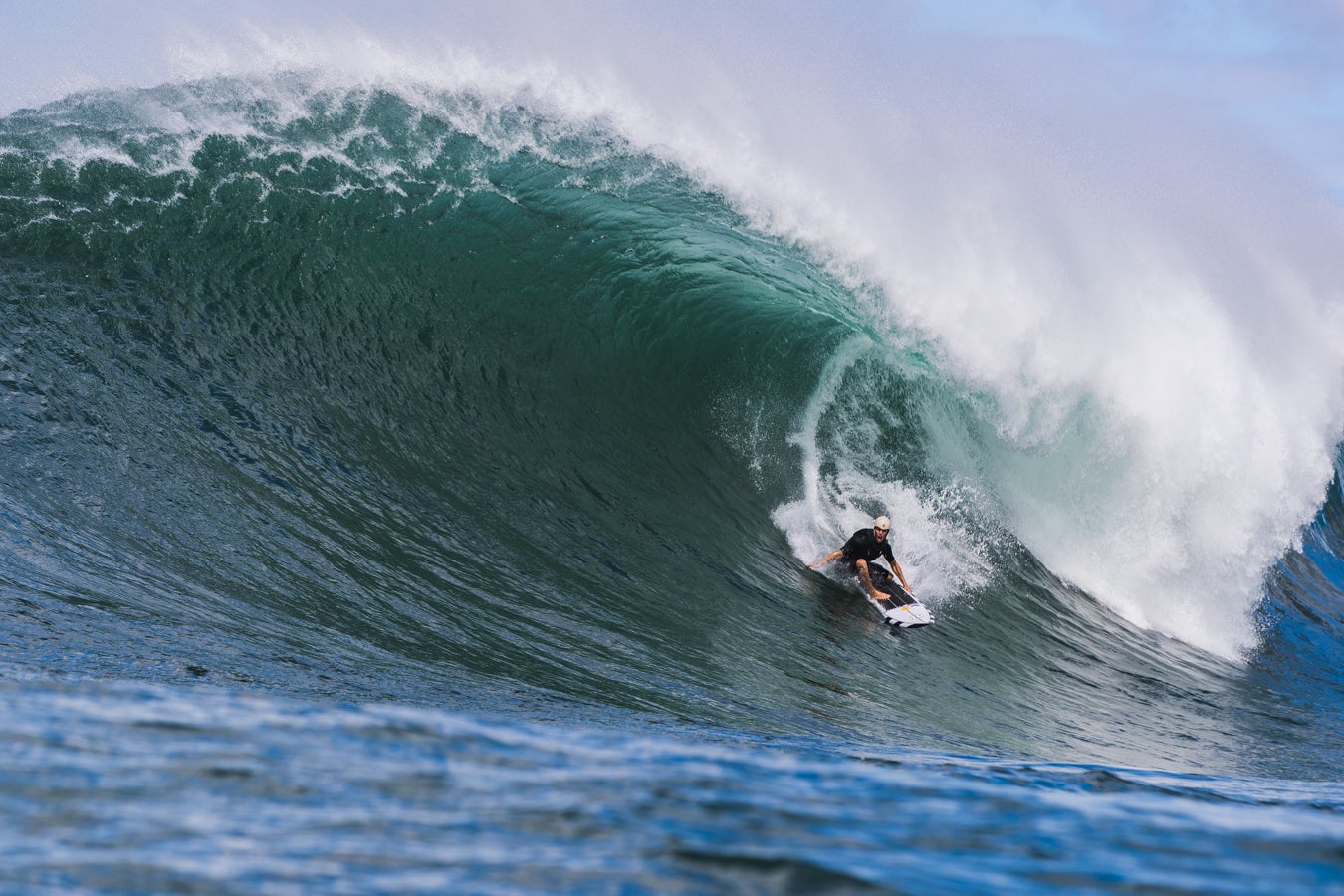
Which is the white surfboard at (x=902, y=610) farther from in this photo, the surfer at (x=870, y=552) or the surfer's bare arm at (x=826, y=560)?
the surfer's bare arm at (x=826, y=560)

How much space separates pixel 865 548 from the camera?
994cm

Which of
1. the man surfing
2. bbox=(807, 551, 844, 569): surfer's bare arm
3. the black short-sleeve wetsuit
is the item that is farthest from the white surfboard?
bbox=(807, 551, 844, 569): surfer's bare arm

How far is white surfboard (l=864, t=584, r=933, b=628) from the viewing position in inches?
374

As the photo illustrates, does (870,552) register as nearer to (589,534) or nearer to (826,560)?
(826,560)

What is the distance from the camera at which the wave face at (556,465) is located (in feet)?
21.5

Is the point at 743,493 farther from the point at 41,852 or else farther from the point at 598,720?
the point at 41,852

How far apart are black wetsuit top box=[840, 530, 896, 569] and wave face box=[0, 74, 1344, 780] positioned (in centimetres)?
63

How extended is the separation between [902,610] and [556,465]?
3.52 m

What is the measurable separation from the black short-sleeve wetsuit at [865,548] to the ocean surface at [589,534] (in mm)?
357

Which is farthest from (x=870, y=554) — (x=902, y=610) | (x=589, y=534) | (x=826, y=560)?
(x=589, y=534)

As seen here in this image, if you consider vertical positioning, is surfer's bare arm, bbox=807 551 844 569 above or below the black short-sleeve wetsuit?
below

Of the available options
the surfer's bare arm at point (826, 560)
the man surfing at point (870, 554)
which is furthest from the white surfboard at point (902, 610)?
the surfer's bare arm at point (826, 560)

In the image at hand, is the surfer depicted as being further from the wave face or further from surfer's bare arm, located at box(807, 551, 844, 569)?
the wave face

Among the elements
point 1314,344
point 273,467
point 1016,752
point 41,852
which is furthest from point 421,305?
point 1314,344
